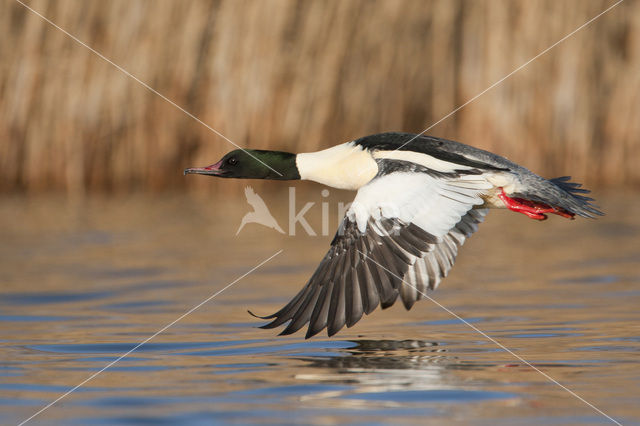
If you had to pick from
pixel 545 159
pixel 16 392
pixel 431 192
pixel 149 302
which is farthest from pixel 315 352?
pixel 545 159

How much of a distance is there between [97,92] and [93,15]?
89cm

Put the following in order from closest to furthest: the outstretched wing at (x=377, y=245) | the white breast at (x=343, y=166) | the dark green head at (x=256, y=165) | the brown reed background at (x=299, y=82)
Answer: the outstretched wing at (x=377, y=245), the white breast at (x=343, y=166), the dark green head at (x=256, y=165), the brown reed background at (x=299, y=82)

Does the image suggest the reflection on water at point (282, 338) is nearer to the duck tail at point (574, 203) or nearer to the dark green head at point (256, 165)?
the duck tail at point (574, 203)

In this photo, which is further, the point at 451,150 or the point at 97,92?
the point at 97,92

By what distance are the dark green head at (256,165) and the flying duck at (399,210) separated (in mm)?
330

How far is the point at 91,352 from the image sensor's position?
5.29 meters

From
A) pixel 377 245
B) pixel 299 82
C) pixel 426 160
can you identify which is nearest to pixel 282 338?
pixel 377 245

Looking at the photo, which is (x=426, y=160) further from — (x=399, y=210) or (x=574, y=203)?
(x=574, y=203)

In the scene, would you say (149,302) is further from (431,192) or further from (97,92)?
(97,92)

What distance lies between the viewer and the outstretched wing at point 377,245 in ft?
16.7

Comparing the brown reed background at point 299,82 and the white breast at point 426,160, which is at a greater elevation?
the brown reed background at point 299,82

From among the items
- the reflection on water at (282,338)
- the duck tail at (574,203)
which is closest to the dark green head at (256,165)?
the reflection on water at (282,338)

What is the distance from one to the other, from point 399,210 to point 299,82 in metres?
6.52

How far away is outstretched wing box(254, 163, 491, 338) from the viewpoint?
200 inches
